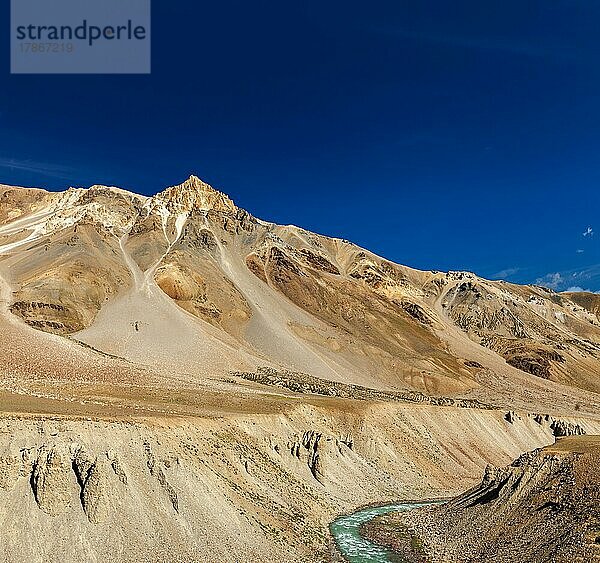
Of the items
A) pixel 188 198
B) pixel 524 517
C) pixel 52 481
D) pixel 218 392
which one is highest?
pixel 188 198

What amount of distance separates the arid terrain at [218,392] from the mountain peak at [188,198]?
46.2 inches

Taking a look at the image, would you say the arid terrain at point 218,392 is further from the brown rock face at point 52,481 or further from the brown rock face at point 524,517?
the brown rock face at point 524,517

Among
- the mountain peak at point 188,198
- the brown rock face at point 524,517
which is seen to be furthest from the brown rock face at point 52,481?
the mountain peak at point 188,198

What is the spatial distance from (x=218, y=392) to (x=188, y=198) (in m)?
136

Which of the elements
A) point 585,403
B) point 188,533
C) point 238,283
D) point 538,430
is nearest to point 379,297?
point 238,283

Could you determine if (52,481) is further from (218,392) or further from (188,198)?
(188,198)

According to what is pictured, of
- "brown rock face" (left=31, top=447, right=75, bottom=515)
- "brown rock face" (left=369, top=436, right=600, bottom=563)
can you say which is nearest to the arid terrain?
"brown rock face" (left=31, top=447, right=75, bottom=515)

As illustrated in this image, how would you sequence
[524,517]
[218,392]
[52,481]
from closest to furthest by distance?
1. [52,481]
2. [524,517]
3. [218,392]

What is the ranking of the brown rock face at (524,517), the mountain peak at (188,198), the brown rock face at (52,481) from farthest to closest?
the mountain peak at (188,198) → the brown rock face at (524,517) → the brown rock face at (52,481)

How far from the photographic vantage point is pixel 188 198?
190 m

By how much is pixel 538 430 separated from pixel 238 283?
88.6 m

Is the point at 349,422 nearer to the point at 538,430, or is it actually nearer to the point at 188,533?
the point at 188,533

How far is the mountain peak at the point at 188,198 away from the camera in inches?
7298

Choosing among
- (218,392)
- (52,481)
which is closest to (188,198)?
(218,392)
